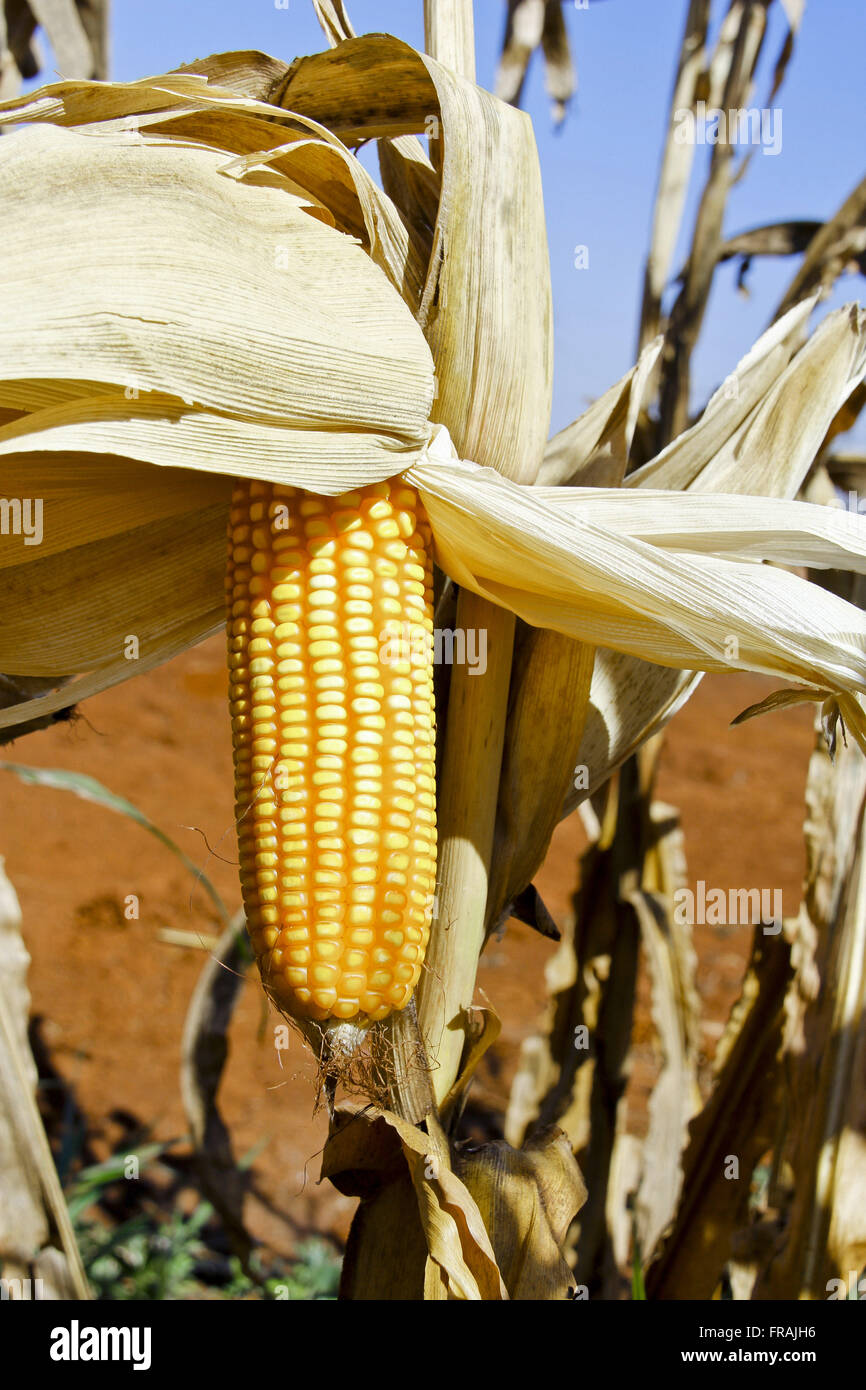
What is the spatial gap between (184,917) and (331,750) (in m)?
5.21

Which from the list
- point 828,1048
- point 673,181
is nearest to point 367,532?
point 828,1048

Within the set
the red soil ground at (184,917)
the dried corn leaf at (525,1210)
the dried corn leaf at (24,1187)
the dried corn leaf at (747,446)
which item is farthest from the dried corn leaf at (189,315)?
the dried corn leaf at (24,1187)

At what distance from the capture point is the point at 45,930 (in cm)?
578

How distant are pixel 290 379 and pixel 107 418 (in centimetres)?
20

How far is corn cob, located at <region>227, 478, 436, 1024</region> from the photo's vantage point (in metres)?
1.17

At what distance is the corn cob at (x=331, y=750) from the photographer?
3.83ft

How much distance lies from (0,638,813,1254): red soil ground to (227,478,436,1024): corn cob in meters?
0.26

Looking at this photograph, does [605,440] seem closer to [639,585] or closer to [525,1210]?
[639,585]

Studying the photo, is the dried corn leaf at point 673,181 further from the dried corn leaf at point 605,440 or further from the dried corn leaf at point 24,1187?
the dried corn leaf at point 24,1187

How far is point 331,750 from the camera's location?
3.86ft

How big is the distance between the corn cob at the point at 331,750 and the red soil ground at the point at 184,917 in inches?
10.2
